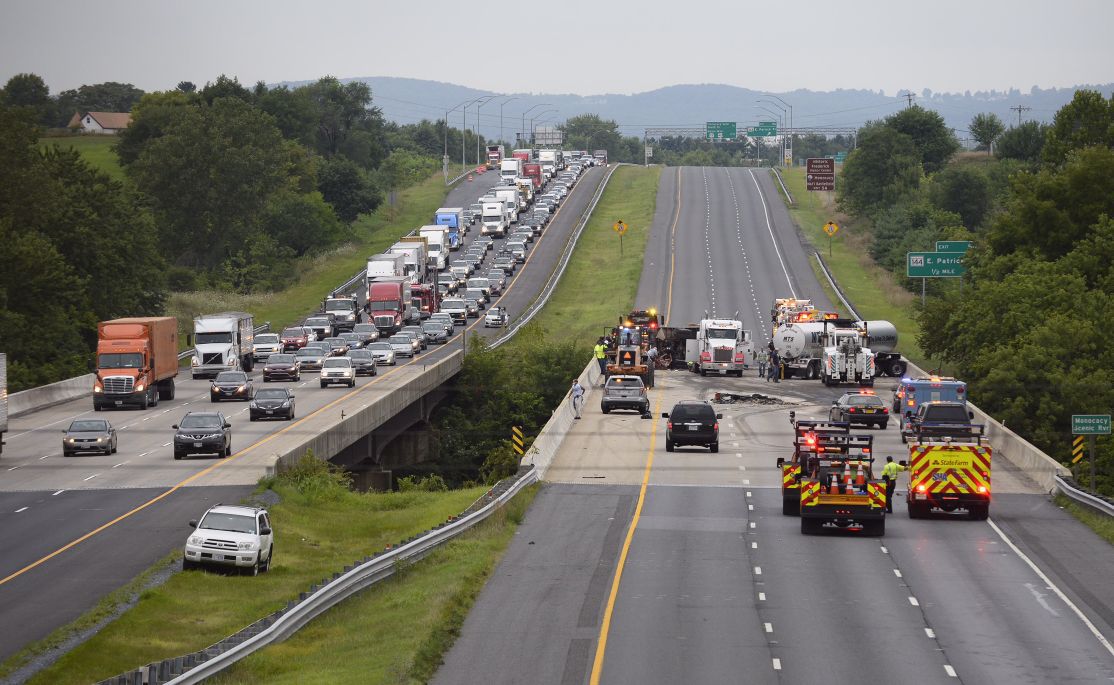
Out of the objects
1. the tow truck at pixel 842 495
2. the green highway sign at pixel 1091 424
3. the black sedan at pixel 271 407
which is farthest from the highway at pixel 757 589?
the black sedan at pixel 271 407

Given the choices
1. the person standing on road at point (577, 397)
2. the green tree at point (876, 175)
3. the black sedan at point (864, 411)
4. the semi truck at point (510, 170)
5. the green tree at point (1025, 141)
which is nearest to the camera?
the black sedan at point (864, 411)

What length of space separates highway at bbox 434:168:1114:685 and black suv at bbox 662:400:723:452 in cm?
56

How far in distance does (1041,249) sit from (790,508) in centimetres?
6014

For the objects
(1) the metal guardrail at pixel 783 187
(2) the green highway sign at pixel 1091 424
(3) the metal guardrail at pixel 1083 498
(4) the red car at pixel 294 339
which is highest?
(1) the metal guardrail at pixel 783 187

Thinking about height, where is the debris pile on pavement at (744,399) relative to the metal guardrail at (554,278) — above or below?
below

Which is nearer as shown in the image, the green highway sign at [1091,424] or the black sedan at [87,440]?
the green highway sign at [1091,424]

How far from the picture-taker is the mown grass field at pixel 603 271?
108m

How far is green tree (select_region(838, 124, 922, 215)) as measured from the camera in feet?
501

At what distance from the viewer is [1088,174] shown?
94.6 m

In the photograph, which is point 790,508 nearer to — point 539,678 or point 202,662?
point 539,678

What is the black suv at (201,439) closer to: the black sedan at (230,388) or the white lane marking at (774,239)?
the black sedan at (230,388)

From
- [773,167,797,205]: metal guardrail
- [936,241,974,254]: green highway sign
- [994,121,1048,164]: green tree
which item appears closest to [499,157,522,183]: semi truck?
[773,167,797,205]: metal guardrail

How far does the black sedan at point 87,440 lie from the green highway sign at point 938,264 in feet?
190

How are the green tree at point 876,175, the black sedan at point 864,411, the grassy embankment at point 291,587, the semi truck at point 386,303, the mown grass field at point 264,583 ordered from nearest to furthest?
the grassy embankment at point 291,587, the mown grass field at point 264,583, the black sedan at point 864,411, the semi truck at point 386,303, the green tree at point 876,175
